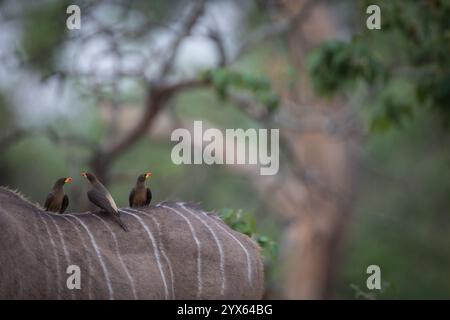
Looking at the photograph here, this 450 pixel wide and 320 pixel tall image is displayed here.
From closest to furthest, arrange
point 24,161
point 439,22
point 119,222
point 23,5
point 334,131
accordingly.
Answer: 1. point 119,222
2. point 439,22
3. point 334,131
4. point 23,5
5. point 24,161

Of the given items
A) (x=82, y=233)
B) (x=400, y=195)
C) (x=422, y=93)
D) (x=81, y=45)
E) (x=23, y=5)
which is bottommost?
(x=400, y=195)

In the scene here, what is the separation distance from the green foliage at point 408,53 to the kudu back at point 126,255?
3181 mm

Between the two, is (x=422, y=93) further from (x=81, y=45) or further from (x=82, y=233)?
(x=82, y=233)

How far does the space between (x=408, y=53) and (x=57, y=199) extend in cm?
458

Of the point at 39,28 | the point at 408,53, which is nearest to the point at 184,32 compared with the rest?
the point at 408,53

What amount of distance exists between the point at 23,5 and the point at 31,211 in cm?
925

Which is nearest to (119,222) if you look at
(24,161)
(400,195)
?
(24,161)

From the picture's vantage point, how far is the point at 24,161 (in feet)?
51.0

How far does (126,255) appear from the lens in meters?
3.83

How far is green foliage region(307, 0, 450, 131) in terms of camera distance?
6.81 m

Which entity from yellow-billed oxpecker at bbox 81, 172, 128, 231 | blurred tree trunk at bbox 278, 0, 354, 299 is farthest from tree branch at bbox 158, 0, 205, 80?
yellow-billed oxpecker at bbox 81, 172, 128, 231

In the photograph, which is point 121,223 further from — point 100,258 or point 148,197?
point 148,197

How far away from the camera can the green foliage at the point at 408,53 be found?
6.81 metres

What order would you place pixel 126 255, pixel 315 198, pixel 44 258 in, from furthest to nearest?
pixel 315 198
pixel 126 255
pixel 44 258
